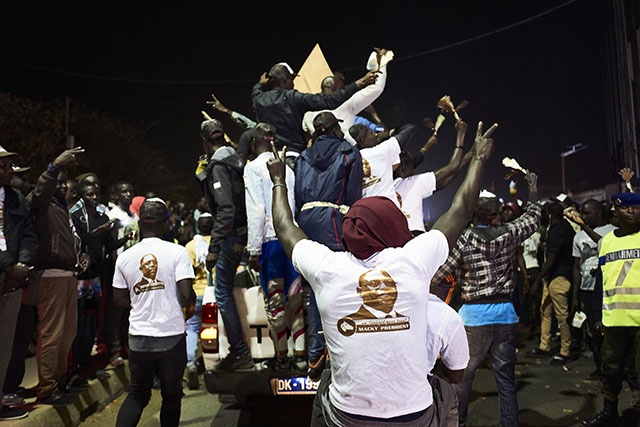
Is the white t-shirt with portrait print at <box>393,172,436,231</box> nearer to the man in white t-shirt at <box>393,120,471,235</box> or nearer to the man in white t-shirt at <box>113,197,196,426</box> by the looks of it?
the man in white t-shirt at <box>393,120,471,235</box>

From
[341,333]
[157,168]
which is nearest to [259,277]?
[341,333]

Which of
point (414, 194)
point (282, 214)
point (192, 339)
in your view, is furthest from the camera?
point (192, 339)

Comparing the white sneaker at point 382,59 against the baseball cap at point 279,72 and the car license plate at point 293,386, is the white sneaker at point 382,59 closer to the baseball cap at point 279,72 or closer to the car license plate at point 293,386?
the baseball cap at point 279,72

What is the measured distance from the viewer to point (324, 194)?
484 cm

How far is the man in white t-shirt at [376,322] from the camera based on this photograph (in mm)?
2488

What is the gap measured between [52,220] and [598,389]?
6.56 meters

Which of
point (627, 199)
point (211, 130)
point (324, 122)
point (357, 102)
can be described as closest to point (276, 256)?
point (324, 122)

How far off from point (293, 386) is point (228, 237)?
1.52 m

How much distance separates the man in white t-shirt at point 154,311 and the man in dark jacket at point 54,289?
134cm

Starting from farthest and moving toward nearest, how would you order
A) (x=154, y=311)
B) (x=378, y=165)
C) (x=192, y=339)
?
(x=192, y=339) < (x=378, y=165) < (x=154, y=311)

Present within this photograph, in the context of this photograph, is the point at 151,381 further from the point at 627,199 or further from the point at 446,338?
the point at 627,199

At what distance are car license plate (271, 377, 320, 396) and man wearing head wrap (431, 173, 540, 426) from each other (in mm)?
1307

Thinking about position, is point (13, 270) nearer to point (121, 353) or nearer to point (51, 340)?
point (51, 340)

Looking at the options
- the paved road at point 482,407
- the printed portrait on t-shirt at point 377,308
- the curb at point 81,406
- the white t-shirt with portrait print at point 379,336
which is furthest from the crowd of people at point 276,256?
the paved road at point 482,407
